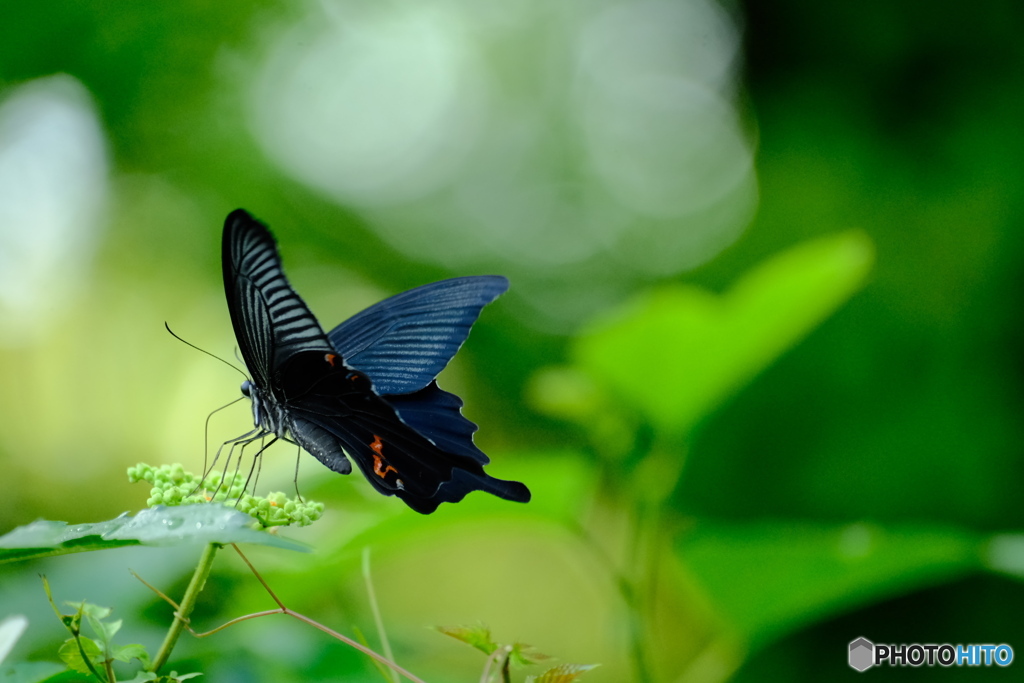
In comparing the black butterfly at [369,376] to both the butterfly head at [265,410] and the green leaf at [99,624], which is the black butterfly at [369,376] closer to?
the butterfly head at [265,410]

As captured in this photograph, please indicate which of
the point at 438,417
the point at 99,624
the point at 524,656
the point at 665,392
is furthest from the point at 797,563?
the point at 99,624

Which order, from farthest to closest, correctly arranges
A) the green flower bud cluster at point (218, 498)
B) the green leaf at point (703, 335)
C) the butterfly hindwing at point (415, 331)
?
1. the green leaf at point (703, 335)
2. the butterfly hindwing at point (415, 331)
3. the green flower bud cluster at point (218, 498)

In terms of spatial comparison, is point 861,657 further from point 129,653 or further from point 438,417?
point 129,653

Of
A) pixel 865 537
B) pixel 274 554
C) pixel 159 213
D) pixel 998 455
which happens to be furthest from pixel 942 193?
pixel 159 213

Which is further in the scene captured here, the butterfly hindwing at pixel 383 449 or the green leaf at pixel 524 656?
the butterfly hindwing at pixel 383 449

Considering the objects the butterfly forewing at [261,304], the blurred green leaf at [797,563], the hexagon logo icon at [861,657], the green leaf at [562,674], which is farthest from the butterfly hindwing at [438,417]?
the hexagon logo icon at [861,657]

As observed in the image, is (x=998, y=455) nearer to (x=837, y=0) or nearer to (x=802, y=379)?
(x=802, y=379)
